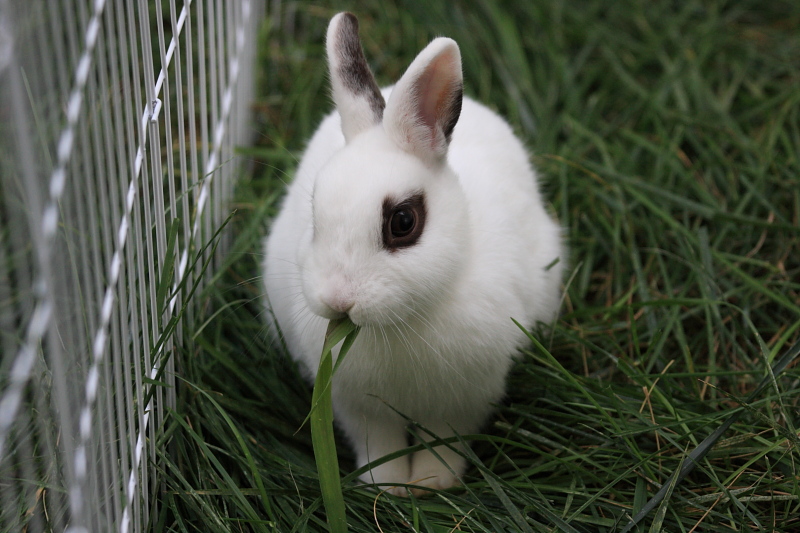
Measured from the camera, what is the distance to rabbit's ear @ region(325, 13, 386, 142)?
2.20 meters

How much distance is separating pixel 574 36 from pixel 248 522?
3.06 meters

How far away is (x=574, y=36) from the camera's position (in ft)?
13.7

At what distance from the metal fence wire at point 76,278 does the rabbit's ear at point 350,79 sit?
1.49 feet

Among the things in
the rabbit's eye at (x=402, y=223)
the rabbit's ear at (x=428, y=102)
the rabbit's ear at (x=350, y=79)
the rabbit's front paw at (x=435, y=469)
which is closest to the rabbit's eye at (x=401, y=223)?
the rabbit's eye at (x=402, y=223)

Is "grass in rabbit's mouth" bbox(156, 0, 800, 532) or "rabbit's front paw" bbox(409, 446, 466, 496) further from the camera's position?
"rabbit's front paw" bbox(409, 446, 466, 496)

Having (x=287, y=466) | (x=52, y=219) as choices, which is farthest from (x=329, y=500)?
(x=52, y=219)

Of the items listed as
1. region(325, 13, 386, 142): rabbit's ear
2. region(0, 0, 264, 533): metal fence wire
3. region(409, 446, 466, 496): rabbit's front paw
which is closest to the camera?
region(0, 0, 264, 533): metal fence wire

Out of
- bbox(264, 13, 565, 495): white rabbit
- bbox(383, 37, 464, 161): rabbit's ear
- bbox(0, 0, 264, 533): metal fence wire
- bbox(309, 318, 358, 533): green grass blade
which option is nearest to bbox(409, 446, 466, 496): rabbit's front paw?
bbox(264, 13, 565, 495): white rabbit

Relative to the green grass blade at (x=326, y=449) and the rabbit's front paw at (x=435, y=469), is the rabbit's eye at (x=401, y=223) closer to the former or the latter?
the green grass blade at (x=326, y=449)

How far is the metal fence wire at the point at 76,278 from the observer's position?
1274 mm

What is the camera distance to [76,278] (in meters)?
1.47

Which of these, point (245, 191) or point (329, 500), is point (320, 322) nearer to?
point (329, 500)

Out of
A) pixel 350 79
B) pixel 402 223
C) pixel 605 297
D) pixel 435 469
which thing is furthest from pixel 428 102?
pixel 605 297

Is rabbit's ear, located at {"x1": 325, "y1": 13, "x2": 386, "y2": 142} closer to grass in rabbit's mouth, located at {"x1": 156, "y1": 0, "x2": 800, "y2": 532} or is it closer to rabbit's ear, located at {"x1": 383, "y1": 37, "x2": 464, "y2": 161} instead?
rabbit's ear, located at {"x1": 383, "y1": 37, "x2": 464, "y2": 161}
